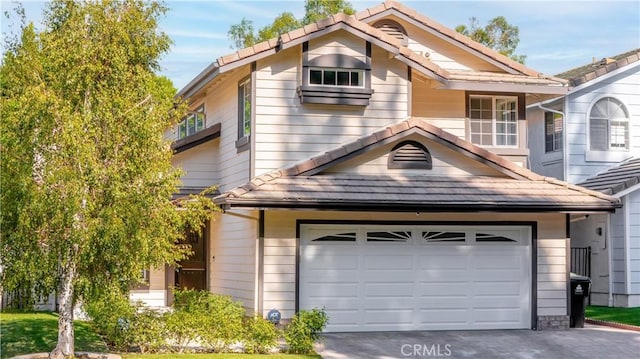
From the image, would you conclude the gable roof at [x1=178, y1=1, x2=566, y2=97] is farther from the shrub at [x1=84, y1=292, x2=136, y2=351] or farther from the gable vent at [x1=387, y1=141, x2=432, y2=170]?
the shrub at [x1=84, y1=292, x2=136, y2=351]

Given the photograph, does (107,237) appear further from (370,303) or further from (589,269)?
(589,269)

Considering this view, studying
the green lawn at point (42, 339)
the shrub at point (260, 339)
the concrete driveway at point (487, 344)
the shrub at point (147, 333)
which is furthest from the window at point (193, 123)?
the shrub at point (260, 339)

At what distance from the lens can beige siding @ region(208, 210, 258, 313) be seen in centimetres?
1652

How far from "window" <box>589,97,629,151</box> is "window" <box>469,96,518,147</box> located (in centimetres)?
504

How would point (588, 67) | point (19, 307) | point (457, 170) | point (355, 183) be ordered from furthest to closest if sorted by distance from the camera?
point (588, 67) → point (19, 307) → point (457, 170) → point (355, 183)

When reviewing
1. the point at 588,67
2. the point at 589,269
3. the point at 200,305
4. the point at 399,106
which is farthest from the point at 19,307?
the point at 588,67

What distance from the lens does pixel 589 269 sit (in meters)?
22.7

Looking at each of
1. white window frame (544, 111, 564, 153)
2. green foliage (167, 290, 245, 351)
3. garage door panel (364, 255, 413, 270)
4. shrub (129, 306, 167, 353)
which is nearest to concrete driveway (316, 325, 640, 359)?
garage door panel (364, 255, 413, 270)

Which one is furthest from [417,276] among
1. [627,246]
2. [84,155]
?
[84,155]

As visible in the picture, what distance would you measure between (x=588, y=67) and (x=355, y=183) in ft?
43.5

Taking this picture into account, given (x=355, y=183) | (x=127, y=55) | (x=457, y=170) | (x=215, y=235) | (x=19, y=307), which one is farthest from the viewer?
(x=215, y=235)

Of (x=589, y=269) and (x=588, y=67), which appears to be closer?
(x=589, y=269)

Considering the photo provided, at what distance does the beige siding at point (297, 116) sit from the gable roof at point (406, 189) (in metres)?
0.64

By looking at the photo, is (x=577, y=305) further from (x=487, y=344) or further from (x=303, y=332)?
(x=303, y=332)
